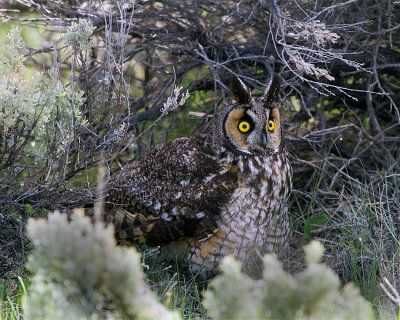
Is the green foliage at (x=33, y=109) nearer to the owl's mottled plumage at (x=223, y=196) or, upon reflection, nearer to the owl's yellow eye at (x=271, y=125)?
the owl's mottled plumage at (x=223, y=196)

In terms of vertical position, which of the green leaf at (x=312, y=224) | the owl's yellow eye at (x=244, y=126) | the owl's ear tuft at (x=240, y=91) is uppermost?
the owl's ear tuft at (x=240, y=91)

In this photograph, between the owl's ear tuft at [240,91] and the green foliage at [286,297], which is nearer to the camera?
the green foliage at [286,297]

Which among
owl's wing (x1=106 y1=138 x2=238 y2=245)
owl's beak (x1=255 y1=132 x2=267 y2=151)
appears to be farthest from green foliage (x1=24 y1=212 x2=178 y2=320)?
owl's beak (x1=255 y1=132 x2=267 y2=151)

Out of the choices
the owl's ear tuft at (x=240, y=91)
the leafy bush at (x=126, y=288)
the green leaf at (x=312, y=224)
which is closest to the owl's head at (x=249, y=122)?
the owl's ear tuft at (x=240, y=91)

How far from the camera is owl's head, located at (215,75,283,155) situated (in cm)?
289

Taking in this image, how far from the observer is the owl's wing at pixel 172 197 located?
115 inches

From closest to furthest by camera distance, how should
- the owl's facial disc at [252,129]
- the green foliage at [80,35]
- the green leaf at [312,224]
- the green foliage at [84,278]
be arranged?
the green foliage at [84,278] → the green foliage at [80,35] → the owl's facial disc at [252,129] → the green leaf at [312,224]

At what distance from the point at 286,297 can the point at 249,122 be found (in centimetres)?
161

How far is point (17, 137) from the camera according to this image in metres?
2.66

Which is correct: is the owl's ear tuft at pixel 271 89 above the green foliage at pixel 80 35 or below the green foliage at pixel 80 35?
below

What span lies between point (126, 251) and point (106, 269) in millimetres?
84

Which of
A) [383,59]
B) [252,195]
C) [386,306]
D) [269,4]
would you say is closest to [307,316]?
[386,306]

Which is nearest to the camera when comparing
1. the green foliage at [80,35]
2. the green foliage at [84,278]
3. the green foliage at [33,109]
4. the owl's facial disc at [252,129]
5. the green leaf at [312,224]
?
the green foliage at [84,278]

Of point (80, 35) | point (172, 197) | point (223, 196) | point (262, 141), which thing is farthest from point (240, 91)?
point (80, 35)
